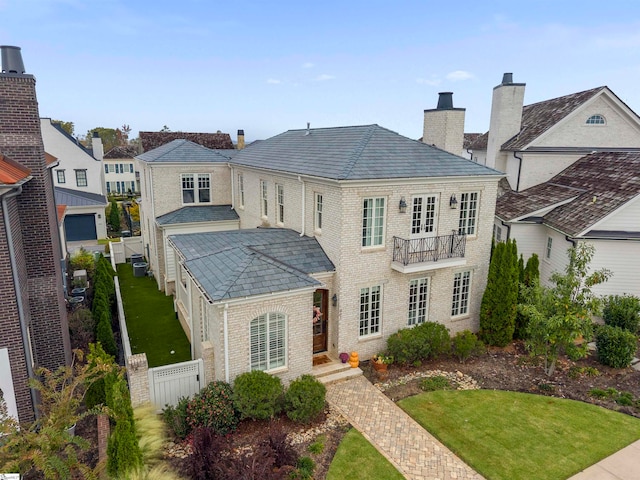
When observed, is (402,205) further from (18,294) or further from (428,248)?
(18,294)

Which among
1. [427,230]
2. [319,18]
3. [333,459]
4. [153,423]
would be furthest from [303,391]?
[319,18]

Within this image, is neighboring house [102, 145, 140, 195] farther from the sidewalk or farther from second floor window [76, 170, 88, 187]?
the sidewalk

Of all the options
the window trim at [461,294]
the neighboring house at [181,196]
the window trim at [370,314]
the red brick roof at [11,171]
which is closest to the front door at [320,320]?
the window trim at [370,314]

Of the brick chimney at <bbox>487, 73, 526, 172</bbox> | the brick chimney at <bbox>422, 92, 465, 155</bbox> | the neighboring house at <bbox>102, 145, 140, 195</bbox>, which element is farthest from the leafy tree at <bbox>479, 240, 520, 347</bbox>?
the neighboring house at <bbox>102, 145, 140, 195</bbox>

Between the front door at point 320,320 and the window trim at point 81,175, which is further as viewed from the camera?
the window trim at point 81,175

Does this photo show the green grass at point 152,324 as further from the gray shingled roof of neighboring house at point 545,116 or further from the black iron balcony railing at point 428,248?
the gray shingled roof of neighboring house at point 545,116

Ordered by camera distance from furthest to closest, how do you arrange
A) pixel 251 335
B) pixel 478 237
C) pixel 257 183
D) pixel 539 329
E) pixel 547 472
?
pixel 257 183 < pixel 478 237 < pixel 539 329 < pixel 251 335 < pixel 547 472

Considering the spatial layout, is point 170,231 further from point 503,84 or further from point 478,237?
point 503,84

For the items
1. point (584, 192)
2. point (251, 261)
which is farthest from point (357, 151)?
point (584, 192)
